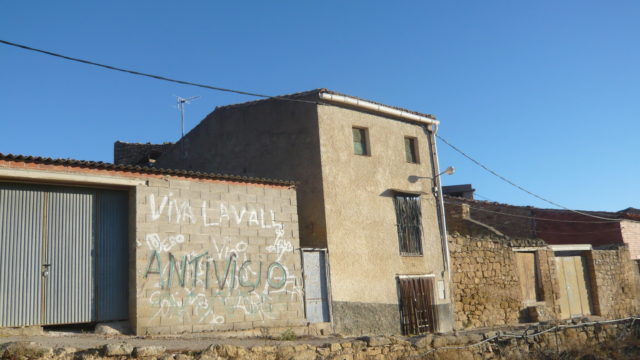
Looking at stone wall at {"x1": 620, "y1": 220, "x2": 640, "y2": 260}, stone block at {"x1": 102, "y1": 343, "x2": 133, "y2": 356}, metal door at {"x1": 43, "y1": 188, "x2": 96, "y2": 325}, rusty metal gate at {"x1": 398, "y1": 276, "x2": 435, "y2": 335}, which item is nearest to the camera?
stone block at {"x1": 102, "y1": 343, "x2": 133, "y2": 356}

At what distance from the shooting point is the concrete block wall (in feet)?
36.6

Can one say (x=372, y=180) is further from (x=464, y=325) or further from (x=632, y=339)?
(x=632, y=339)

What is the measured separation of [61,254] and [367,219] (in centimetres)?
770

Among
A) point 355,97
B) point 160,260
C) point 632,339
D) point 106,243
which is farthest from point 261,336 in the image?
point 632,339

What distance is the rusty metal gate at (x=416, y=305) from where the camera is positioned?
1571 cm

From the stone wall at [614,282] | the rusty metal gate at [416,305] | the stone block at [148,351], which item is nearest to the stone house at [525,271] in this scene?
the stone wall at [614,282]

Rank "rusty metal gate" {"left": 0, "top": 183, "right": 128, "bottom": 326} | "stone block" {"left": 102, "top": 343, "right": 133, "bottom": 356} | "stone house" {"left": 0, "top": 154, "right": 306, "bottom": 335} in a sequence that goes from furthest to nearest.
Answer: "stone house" {"left": 0, "top": 154, "right": 306, "bottom": 335} < "rusty metal gate" {"left": 0, "top": 183, "right": 128, "bottom": 326} < "stone block" {"left": 102, "top": 343, "right": 133, "bottom": 356}

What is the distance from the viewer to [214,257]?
39.6 feet

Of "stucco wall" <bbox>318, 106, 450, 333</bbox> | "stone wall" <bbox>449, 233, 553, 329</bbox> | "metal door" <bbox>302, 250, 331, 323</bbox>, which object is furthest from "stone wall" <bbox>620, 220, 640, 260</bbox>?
"metal door" <bbox>302, 250, 331, 323</bbox>

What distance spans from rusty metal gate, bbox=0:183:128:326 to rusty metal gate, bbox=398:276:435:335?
7.58m

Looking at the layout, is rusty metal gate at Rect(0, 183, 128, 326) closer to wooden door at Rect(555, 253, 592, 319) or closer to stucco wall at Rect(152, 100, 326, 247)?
stucco wall at Rect(152, 100, 326, 247)

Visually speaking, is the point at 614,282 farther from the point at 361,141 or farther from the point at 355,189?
the point at 355,189

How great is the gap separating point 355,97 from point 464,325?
7.40 m

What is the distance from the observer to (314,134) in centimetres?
1525
